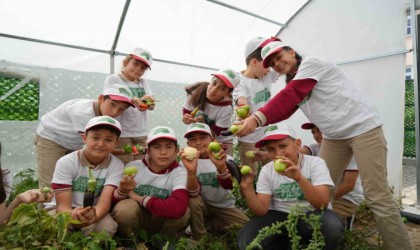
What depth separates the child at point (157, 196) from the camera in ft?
8.58

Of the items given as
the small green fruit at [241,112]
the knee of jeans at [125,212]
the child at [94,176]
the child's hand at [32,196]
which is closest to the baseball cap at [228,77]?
the small green fruit at [241,112]

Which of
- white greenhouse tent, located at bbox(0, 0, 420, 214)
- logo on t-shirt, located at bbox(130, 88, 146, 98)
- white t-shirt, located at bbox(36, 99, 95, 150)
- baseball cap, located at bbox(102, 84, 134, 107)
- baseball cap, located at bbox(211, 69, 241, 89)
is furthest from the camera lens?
white greenhouse tent, located at bbox(0, 0, 420, 214)

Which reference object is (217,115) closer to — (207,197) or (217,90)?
(217,90)

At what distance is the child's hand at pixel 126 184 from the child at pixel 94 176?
2 cm

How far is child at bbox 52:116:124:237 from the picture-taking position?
2.51 meters

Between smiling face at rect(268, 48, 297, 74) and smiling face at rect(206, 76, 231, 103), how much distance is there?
2.80 ft

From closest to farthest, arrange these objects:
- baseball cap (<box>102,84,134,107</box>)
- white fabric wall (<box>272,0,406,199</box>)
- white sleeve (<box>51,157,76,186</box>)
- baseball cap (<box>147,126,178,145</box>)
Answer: white sleeve (<box>51,157,76,186</box>), baseball cap (<box>147,126,178,145</box>), baseball cap (<box>102,84,134,107</box>), white fabric wall (<box>272,0,406,199</box>)

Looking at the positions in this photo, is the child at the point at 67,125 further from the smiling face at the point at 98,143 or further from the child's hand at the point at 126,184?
the child's hand at the point at 126,184

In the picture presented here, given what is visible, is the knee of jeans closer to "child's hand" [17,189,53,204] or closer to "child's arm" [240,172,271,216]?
"child's hand" [17,189,53,204]

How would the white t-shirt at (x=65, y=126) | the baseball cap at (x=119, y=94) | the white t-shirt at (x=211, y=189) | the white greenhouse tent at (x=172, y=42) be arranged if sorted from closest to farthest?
1. the baseball cap at (x=119, y=94)
2. the white t-shirt at (x=65, y=126)
3. the white t-shirt at (x=211, y=189)
4. the white greenhouse tent at (x=172, y=42)

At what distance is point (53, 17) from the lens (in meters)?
4.25

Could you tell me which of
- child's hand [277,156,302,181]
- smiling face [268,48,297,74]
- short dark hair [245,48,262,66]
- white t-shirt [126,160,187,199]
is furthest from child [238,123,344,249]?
short dark hair [245,48,262,66]

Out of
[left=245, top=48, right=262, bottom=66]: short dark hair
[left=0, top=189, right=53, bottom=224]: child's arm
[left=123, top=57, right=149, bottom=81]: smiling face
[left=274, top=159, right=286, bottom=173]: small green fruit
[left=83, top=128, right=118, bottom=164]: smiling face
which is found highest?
[left=245, top=48, right=262, bottom=66]: short dark hair

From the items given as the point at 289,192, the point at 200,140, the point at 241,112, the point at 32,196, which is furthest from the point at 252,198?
the point at 32,196
